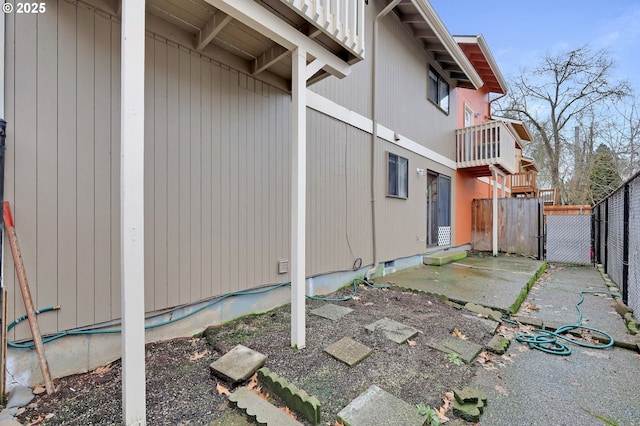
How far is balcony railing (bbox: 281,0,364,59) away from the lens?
2.26 meters

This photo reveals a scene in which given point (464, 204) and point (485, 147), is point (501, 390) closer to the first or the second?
point (485, 147)

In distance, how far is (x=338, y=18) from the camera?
252 cm

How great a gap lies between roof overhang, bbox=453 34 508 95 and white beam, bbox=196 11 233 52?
7.31 metres

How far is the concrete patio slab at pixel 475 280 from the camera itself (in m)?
4.02

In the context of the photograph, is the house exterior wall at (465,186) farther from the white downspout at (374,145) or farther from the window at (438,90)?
the white downspout at (374,145)

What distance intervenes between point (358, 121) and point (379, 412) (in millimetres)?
4273

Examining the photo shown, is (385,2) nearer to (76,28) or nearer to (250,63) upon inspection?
(250,63)

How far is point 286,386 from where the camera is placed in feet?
6.01

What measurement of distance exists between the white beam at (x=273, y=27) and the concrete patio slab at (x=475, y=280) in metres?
3.46

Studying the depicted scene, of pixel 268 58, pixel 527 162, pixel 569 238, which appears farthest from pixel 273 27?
pixel 527 162

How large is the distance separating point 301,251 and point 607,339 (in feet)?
10.8

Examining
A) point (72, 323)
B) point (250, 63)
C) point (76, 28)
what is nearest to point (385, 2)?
point (250, 63)

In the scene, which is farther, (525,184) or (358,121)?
(525,184)

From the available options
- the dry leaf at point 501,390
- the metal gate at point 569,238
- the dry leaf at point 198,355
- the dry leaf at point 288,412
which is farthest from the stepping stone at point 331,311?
the metal gate at point 569,238
